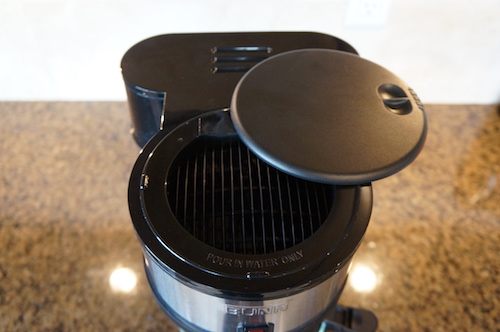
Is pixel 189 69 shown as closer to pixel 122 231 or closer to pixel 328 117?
pixel 328 117

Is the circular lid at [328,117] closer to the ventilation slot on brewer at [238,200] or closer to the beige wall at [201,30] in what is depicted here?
the ventilation slot on brewer at [238,200]

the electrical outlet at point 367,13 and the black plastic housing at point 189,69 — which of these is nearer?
the black plastic housing at point 189,69

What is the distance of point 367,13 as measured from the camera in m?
0.85

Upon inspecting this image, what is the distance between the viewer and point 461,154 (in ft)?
2.89

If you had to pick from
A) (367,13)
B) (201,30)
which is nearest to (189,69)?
(201,30)

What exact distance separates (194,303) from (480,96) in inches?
33.8

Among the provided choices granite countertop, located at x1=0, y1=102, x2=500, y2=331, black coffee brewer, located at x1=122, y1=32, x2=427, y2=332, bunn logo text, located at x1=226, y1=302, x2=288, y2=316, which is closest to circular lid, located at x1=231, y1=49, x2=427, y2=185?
black coffee brewer, located at x1=122, y1=32, x2=427, y2=332

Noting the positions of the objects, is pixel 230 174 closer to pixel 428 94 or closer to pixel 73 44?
pixel 73 44

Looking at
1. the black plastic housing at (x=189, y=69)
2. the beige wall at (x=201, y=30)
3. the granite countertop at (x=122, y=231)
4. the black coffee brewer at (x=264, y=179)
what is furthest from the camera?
the beige wall at (x=201, y=30)

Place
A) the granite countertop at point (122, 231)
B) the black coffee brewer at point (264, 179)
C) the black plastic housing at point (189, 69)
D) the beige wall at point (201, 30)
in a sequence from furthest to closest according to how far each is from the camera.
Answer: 1. the beige wall at point (201, 30)
2. the granite countertop at point (122, 231)
3. the black plastic housing at point (189, 69)
4. the black coffee brewer at point (264, 179)

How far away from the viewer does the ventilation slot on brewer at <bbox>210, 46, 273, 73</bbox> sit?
0.58m

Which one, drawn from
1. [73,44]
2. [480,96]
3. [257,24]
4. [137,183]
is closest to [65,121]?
[73,44]

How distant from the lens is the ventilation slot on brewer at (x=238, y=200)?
44 centimetres

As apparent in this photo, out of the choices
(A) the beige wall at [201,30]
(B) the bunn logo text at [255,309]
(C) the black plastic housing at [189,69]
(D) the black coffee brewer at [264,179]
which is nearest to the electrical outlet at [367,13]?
(A) the beige wall at [201,30]
